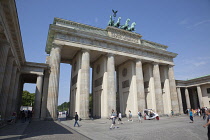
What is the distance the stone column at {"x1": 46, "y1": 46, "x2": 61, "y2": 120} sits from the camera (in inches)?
821

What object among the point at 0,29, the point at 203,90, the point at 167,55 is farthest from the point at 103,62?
the point at 203,90

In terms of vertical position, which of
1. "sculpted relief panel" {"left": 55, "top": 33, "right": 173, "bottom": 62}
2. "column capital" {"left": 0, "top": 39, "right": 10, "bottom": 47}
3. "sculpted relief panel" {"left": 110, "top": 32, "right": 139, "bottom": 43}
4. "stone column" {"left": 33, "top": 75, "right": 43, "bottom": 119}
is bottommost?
"stone column" {"left": 33, "top": 75, "right": 43, "bottom": 119}

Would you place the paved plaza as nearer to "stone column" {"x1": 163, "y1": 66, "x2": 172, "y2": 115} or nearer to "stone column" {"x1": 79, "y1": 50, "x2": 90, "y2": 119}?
"stone column" {"x1": 79, "y1": 50, "x2": 90, "y2": 119}

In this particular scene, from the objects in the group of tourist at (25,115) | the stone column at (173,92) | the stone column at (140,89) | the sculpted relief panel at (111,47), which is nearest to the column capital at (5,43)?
the sculpted relief panel at (111,47)

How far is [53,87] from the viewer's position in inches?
862

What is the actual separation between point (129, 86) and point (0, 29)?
24.9 m

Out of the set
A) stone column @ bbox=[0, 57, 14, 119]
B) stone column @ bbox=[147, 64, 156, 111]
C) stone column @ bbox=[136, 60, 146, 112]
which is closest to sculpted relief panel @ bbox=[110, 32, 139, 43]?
stone column @ bbox=[136, 60, 146, 112]

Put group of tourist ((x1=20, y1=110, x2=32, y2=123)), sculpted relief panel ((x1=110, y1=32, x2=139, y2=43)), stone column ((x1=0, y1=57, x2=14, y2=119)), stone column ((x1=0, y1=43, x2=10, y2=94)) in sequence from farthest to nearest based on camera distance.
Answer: sculpted relief panel ((x1=110, y1=32, x2=139, y2=43)), group of tourist ((x1=20, y1=110, x2=32, y2=123)), stone column ((x1=0, y1=57, x2=14, y2=119)), stone column ((x1=0, y1=43, x2=10, y2=94))

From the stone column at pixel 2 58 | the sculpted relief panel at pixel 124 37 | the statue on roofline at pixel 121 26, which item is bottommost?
the stone column at pixel 2 58

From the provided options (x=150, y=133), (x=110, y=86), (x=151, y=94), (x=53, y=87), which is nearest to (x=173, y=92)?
(x=151, y=94)

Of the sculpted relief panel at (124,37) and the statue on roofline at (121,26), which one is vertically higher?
the statue on roofline at (121,26)

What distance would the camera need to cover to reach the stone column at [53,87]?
20.9m

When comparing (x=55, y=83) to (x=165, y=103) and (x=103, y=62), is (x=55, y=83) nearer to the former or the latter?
Answer: (x=103, y=62)

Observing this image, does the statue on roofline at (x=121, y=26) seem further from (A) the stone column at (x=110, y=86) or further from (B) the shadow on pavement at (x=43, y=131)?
(B) the shadow on pavement at (x=43, y=131)
